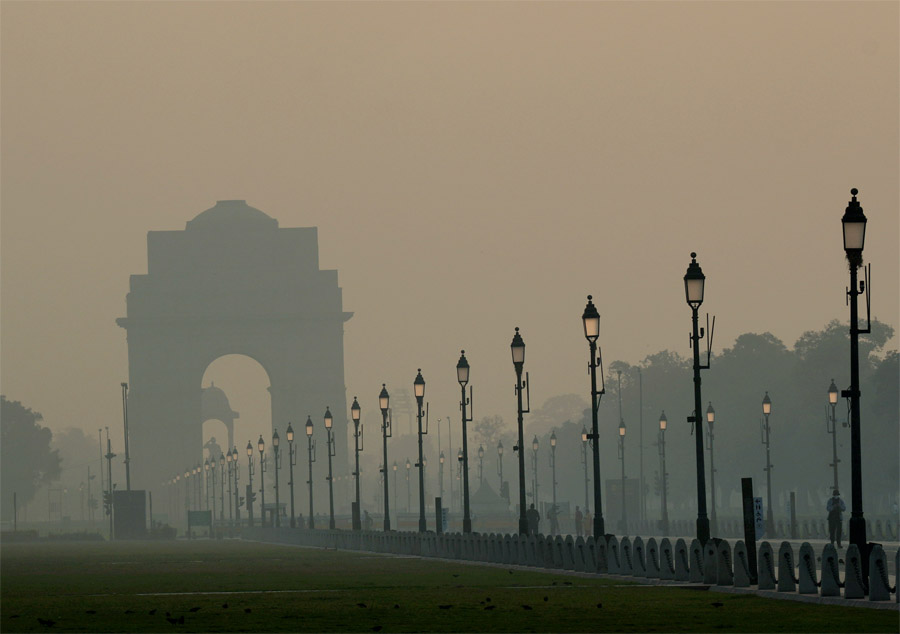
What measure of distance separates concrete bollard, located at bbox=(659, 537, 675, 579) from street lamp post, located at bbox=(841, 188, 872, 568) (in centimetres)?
421

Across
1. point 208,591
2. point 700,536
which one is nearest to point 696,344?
point 700,536

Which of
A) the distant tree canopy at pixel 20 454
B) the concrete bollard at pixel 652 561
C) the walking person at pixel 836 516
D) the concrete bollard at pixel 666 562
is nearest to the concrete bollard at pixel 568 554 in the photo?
the concrete bollard at pixel 652 561

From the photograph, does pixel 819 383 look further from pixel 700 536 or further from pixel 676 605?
pixel 676 605

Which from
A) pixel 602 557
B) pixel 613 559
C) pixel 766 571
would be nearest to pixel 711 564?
pixel 766 571

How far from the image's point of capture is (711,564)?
2552 centimetres

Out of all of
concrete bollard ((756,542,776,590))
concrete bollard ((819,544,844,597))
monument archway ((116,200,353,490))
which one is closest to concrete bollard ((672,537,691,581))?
concrete bollard ((756,542,776,590))

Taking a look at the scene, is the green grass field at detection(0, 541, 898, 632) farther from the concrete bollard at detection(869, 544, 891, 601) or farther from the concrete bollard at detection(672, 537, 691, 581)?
the concrete bollard at detection(672, 537, 691, 581)

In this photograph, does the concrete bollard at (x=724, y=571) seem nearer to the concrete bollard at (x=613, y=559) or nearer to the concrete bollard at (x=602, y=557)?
the concrete bollard at (x=613, y=559)

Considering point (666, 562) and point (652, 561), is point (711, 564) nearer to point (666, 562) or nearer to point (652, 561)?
point (666, 562)

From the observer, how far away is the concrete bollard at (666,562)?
27609 millimetres

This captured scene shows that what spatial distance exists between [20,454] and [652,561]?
145 metres

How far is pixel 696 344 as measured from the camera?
3052 cm

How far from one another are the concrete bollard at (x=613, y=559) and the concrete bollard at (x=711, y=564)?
13.7ft

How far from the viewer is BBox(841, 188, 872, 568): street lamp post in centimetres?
2270
